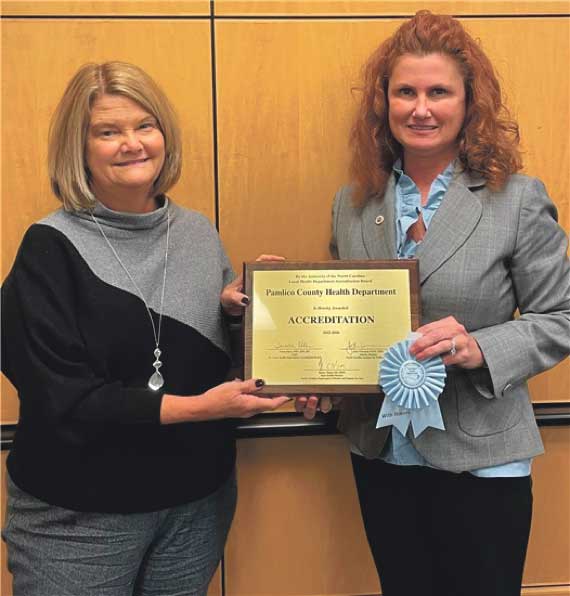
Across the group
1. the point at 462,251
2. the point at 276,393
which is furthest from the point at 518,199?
the point at 276,393

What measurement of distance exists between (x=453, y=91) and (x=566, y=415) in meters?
1.08

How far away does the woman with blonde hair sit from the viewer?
1395 mm

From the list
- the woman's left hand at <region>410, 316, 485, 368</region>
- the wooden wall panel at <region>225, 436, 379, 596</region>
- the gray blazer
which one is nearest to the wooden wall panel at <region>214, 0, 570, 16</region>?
the gray blazer

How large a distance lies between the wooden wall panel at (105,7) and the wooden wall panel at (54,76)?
0.02m

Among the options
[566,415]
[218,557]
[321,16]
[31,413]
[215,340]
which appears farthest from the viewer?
[566,415]

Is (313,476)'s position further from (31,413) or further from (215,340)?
(31,413)

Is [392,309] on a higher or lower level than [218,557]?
higher

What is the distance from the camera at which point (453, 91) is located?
1522 millimetres

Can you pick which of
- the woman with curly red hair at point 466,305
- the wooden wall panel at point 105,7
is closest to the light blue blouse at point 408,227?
the woman with curly red hair at point 466,305

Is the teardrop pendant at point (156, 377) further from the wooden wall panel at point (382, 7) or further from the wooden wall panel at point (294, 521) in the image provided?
the wooden wall panel at point (382, 7)

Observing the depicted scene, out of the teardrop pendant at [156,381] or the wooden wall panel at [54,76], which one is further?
the wooden wall panel at [54,76]

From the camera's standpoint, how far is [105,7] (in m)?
1.87

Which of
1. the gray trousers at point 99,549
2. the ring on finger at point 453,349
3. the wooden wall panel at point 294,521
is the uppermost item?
the ring on finger at point 453,349

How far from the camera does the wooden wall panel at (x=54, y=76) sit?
186 centimetres
